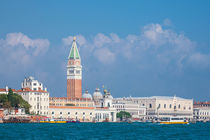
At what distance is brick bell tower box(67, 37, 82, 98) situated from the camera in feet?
640

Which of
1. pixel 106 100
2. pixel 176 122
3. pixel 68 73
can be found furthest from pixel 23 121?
pixel 68 73

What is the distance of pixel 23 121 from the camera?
12781cm

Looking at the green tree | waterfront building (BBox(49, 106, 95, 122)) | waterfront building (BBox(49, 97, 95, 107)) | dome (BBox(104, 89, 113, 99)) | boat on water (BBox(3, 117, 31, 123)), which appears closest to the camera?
boat on water (BBox(3, 117, 31, 123))

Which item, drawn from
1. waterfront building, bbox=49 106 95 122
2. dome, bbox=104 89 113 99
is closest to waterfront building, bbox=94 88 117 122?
dome, bbox=104 89 113 99

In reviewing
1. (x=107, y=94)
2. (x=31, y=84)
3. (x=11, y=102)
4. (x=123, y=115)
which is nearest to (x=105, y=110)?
(x=107, y=94)

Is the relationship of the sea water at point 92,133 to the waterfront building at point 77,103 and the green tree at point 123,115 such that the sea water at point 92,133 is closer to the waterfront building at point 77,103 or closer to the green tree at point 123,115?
the waterfront building at point 77,103

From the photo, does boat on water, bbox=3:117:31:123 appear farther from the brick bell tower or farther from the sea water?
the brick bell tower

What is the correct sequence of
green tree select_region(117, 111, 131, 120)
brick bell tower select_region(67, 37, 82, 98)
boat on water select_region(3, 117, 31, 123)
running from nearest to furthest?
boat on water select_region(3, 117, 31, 123), green tree select_region(117, 111, 131, 120), brick bell tower select_region(67, 37, 82, 98)

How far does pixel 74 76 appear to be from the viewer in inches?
7712

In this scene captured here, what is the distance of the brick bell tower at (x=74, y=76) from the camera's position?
195000 millimetres

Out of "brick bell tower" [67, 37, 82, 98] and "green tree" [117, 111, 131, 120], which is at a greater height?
"brick bell tower" [67, 37, 82, 98]

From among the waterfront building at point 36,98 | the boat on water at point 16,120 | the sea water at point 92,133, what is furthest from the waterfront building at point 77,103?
the sea water at point 92,133

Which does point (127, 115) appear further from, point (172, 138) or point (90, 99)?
point (172, 138)

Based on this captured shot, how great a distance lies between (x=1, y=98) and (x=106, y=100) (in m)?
55.2
